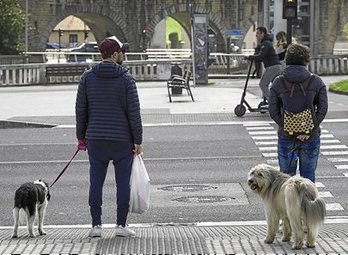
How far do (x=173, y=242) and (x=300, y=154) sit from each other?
79.3 inches

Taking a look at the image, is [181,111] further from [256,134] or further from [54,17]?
[54,17]

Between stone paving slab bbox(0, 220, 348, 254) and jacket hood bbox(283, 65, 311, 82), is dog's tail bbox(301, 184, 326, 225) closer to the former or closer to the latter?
stone paving slab bbox(0, 220, 348, 254)

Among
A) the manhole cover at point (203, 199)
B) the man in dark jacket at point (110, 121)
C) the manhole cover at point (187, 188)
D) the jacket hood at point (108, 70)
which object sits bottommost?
the manhole cover at point (187, 188)

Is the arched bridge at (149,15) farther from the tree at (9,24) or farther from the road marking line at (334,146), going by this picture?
the road marking line at (334,146)

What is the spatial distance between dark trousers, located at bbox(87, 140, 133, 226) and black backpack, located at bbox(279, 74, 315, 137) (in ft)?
5.67

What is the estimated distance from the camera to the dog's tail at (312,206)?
29.2 ft

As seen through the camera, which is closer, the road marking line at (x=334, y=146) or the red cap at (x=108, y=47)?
the red cap at (x=108, y=47)

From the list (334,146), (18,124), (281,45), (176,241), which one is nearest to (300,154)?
(176,241)

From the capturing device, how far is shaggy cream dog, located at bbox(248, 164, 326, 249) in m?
8.91

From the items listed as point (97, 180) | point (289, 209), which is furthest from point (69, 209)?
point (289, 209)

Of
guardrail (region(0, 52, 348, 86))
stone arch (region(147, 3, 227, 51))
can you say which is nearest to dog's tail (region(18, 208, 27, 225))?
guardrail (region(0, 52, 348, 86))

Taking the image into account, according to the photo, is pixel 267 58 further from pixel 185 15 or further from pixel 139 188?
pixel 185 15

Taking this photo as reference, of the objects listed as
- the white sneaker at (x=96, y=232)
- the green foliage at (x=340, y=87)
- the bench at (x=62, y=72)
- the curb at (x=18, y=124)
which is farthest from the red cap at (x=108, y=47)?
the bench at (x=62, y=72)

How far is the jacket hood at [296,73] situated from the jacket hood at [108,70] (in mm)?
1732
